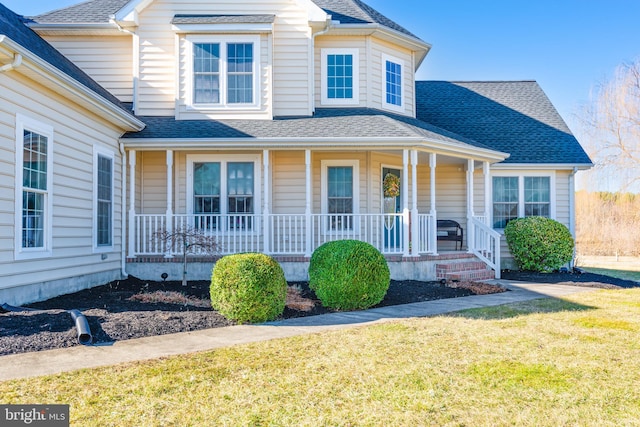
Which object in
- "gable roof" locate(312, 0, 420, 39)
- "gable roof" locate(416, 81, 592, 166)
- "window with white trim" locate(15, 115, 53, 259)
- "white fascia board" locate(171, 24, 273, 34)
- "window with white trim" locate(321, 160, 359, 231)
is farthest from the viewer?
"gable roof" locate(416, 81, 592, 166)

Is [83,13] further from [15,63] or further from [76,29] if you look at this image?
[15,63]

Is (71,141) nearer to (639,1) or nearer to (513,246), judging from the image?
(513,246)

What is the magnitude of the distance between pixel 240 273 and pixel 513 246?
9.36m

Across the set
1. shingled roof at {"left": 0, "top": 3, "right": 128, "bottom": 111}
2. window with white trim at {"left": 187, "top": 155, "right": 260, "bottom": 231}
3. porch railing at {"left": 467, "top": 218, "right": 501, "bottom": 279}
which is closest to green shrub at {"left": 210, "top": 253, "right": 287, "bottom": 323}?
shingled roof at {"left": 0, "top": 3, "right": 128, "bottom": 111}

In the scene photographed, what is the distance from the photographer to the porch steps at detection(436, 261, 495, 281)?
10791mm

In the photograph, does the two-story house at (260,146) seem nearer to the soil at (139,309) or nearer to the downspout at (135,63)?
the downspout at (135,63)

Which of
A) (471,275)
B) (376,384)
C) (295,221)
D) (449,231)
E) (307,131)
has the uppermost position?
(307,131)

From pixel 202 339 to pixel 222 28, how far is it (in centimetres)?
801

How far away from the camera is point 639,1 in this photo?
19.9 m

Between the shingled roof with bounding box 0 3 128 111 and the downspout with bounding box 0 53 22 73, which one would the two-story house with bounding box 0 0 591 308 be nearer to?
the shingled roof with bounding box 0 3 128 111

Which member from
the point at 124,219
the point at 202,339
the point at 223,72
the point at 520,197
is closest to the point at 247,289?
the point at 202,339

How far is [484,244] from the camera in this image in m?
12.3

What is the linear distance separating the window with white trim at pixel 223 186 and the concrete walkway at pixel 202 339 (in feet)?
16.3

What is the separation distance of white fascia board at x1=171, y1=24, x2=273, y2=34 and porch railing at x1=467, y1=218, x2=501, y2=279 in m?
6.80
